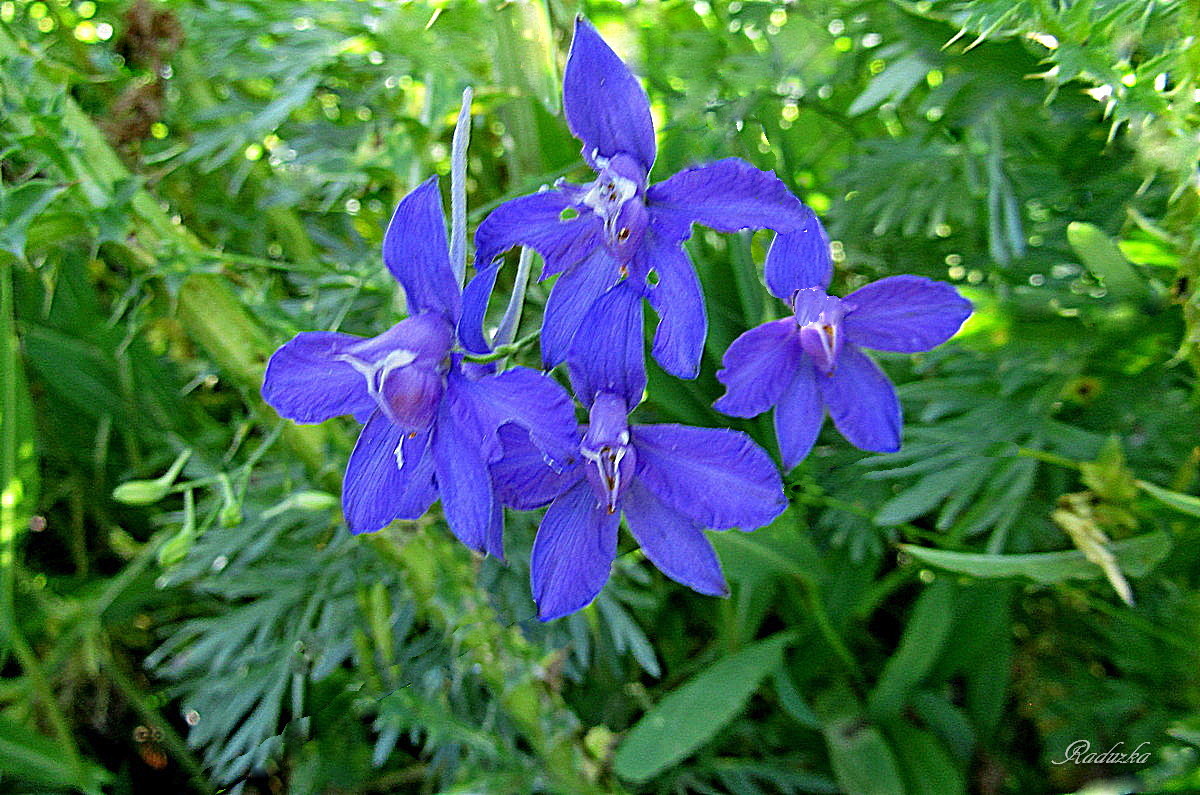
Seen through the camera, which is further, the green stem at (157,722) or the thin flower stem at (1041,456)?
the green stem at (157,722)

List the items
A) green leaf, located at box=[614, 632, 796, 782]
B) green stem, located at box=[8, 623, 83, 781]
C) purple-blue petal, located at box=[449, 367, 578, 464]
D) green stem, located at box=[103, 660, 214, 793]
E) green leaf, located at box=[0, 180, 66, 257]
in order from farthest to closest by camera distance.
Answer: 1. green stem, located at box=[103, 660, 214, 793]
2. green stem, located at box=[8, 623, 83, 781]
3. green leaf, located at box=[614, 632, 796, 782]
4. green leaf, located at box=[0, 180, 66, 257]
5. purple-blue petal, located at box=[449, 367, 578, 464]

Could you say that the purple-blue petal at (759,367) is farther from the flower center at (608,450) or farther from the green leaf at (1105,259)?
the green leaf at (1105,259)

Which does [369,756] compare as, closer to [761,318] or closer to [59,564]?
[59,564]

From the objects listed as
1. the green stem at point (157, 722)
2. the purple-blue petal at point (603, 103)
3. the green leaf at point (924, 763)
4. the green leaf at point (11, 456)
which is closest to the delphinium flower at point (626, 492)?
the purple-blue petal at point (603, 103)

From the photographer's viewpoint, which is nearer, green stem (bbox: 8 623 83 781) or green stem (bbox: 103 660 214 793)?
green stem (bbox: 8 623 83 781)

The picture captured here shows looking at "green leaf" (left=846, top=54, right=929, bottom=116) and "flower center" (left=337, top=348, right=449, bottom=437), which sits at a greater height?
"flower center" (left=337, top=348, right=449, bottom=437)

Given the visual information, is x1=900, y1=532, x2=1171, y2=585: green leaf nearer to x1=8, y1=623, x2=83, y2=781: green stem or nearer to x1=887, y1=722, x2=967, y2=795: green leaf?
x1=887, y1=722, x2=967, y2=795: green leaf

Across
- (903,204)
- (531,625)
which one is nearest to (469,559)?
(531,625)

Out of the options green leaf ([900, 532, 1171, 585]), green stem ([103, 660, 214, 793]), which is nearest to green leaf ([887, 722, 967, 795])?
green leaf ([900, 532, 1171, 585])

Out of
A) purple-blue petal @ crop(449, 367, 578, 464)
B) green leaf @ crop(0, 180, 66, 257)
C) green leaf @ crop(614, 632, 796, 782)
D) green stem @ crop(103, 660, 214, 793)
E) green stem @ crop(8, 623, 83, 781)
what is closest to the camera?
purple-blue petal @ crop(449, 367, 578, 464)
